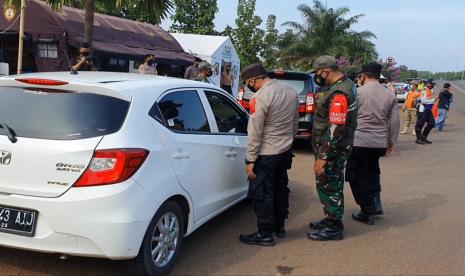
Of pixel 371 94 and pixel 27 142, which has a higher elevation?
pixel 371 94

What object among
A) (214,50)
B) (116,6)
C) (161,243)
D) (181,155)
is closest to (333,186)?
(181,155)

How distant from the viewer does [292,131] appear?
4820 millimetres

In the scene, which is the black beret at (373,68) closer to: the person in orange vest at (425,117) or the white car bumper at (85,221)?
the white car bumper at (85,221)

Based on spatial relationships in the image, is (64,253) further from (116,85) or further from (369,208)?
(369,208)

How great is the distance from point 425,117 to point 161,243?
1128 cm

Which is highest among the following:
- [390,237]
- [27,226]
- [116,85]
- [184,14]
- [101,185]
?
[184,14]

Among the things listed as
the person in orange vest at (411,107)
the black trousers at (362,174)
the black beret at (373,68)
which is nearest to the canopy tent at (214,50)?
the person in orange vest at (411,107)

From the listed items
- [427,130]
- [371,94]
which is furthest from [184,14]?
[371,94]

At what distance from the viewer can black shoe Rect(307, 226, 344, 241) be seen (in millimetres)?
5082

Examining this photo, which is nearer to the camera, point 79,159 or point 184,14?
point 79,159

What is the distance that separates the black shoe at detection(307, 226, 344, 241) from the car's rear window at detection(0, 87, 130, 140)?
99.9 inches

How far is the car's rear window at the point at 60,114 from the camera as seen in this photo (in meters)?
3.41

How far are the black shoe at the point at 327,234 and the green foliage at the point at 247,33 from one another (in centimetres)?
2709

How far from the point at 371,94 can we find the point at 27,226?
4.05 meters
